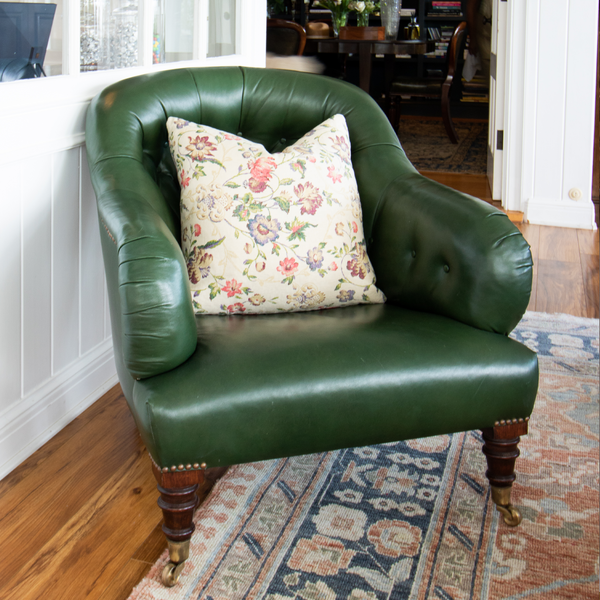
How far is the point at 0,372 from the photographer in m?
1.42

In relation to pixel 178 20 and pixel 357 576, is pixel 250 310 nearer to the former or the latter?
pixel 357 576

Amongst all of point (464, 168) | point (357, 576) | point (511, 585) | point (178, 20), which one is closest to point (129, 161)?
point (178, 20)

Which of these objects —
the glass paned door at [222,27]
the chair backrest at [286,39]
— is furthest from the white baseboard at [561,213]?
the glass paned door at [222,27]

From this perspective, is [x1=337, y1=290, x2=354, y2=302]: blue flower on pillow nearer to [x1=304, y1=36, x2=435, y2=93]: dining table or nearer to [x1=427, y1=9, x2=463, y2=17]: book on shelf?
[x1=304, y1=36, x2=435, y2=93]: dining table

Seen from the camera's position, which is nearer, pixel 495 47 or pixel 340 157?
pixel 340 157

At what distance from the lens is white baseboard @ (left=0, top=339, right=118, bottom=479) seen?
1.47 metres

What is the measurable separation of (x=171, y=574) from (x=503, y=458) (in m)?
0.64

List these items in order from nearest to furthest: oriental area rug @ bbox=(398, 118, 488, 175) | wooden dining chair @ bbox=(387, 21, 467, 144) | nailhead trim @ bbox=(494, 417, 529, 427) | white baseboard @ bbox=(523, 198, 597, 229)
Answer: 1. nailhead trim @ bbox=(494, 417, 529, 427)
2. white baseboard @ bbox=(523, 198, 597, 229)
3. oriental area rug @ bbox=(398, 118, 488, 175)
4. wooden dining chair @ bbox=(387, 21, 467, 144)

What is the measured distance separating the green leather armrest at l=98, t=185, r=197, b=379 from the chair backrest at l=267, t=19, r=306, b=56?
3.55 m

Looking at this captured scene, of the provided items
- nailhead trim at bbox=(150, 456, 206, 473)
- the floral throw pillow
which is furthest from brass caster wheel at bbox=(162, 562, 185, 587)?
the floral throw pillow

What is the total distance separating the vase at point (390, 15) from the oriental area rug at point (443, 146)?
86 cm

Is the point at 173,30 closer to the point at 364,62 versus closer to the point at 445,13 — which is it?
the point at 364,62

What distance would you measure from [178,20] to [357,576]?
1562 millimetres

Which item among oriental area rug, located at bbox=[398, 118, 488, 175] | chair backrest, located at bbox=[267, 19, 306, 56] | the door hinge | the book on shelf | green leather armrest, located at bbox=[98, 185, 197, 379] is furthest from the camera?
the book on shelf
